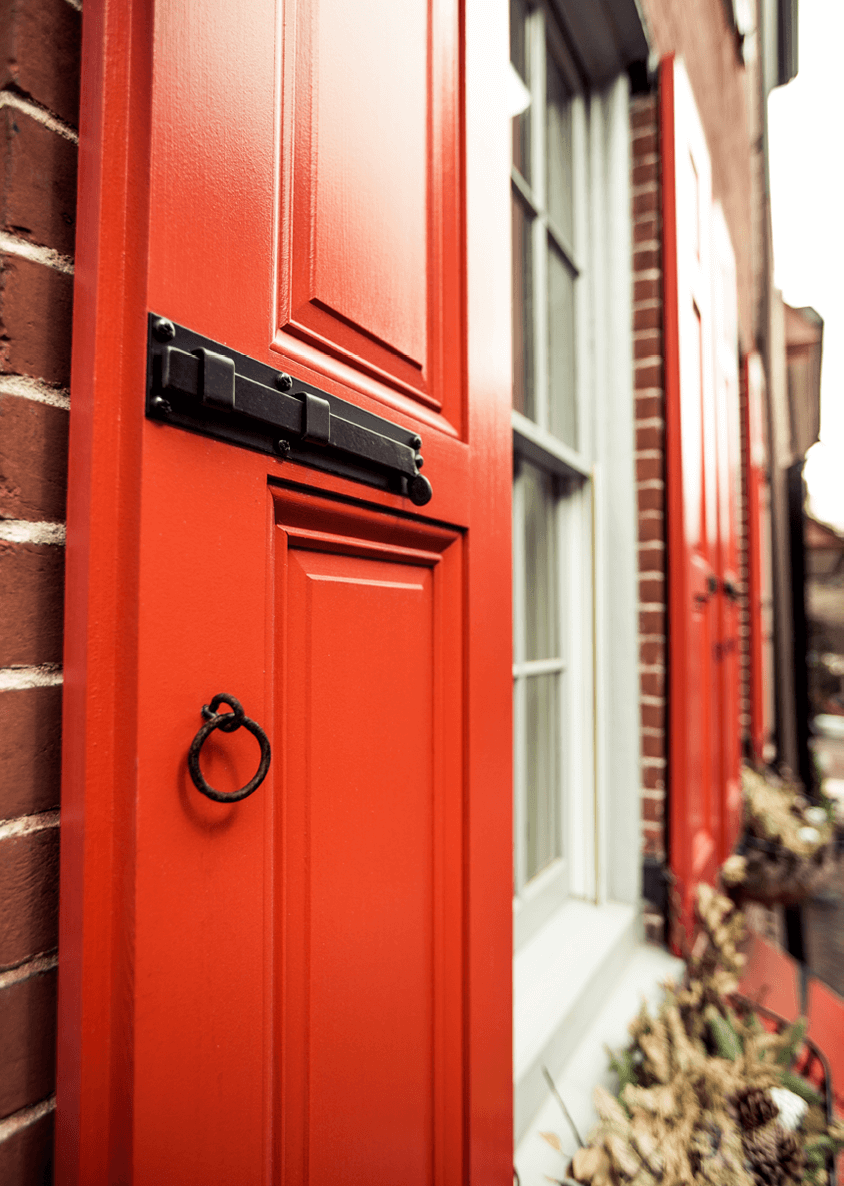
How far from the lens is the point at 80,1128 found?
1.35 feet

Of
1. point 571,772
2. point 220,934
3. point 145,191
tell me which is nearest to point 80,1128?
point 220,934

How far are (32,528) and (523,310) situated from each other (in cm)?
145

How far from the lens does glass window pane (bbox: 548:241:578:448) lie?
1.83m

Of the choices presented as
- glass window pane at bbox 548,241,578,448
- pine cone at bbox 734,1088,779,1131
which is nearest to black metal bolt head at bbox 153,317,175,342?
glass window pane at bbox 548,241,578,448

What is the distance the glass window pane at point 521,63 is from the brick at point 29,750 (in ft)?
5.61

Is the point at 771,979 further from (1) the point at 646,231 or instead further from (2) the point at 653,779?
(1) the point at 646,231

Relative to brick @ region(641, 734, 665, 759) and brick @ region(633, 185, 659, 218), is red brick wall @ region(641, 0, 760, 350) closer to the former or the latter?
brick @ region(633, 185, 659, 218)

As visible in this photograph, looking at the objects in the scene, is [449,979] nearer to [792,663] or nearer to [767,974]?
[767,974]

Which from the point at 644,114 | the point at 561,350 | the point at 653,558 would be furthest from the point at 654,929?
the point at 644,114

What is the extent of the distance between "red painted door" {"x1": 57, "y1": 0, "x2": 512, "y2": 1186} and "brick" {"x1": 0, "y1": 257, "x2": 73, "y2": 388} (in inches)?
1.5

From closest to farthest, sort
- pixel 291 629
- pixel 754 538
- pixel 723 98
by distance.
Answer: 1. pixel 291 629
2. pixel 723 98
3. pixel 754 538

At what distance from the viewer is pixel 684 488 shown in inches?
74.6

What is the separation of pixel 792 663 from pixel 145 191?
5.33 m

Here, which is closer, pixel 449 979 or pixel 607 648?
Result: pixel 449 979
